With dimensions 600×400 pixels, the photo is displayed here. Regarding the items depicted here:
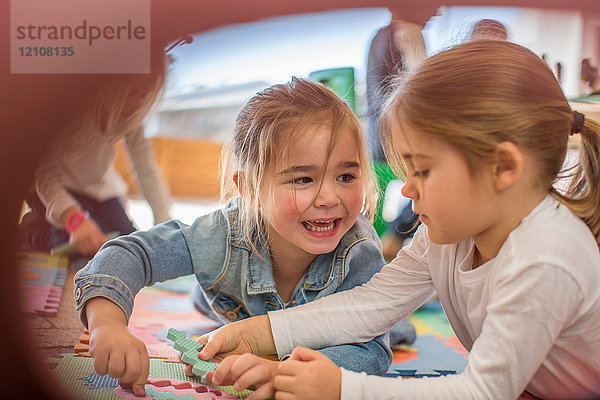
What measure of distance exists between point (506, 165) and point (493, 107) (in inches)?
2.3

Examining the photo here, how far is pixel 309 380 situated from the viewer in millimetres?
575

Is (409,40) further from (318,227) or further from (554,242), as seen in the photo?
(554,242)

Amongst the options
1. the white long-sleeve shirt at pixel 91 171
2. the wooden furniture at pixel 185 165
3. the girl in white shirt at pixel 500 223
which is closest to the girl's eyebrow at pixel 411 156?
the girl in white shirt at pixel 500 223

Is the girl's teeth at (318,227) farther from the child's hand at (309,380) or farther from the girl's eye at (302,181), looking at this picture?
the child's hand at (309,380)

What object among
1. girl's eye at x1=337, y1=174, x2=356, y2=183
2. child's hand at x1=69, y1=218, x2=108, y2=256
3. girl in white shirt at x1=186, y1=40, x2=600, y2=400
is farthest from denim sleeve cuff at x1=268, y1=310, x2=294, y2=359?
child's hand at x1=69, y1=218, x2=108, y2=256

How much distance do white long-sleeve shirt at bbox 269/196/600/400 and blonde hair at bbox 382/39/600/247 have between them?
54 mm

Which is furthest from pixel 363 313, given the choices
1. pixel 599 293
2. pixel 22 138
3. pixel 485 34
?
pixel 22 138

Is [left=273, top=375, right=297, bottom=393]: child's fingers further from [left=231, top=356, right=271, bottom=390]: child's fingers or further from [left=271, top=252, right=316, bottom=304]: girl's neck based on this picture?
[left=271, top=252, right=316, bottom=304]: girl's neck

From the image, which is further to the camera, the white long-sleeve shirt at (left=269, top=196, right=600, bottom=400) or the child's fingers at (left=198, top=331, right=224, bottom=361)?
the child's fingers at (left=198, top=331, right=224, bottom=361)

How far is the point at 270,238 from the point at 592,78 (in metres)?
0.55

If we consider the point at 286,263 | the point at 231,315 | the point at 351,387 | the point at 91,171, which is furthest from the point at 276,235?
the point at 91,171

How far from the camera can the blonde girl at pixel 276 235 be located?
76 centimetres

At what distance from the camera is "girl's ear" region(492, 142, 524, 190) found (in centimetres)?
58

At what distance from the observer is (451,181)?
59 centimetres
